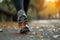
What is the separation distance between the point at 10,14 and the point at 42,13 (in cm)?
1692

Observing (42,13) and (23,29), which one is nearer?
(23,29)

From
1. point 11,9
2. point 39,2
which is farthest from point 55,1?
point 11,9

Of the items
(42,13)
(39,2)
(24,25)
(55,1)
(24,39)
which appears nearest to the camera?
(24,39)

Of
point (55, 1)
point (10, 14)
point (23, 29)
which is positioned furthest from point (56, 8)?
point (23, 29)

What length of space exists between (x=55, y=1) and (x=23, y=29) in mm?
26910

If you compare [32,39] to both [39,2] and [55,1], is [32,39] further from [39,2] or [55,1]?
[55,1]

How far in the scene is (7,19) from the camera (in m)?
11.3

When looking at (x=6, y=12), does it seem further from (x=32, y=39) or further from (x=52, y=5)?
(x=52, y=5)

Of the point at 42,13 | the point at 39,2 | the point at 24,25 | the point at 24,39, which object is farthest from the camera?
the point at 42,13

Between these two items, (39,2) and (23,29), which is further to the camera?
(39,2)

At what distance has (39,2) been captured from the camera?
22938 mm

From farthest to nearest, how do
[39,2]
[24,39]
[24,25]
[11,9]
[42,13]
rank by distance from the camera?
[42,13]
[39,2]
[11,9]
[24,25]
[24,39]

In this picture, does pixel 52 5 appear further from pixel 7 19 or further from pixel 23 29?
pixel 23 29

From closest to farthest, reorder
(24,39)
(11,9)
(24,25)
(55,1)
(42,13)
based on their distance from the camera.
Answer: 1. (24,39)
2. (24,25)
3. (11,9)
4. (42,13)
5. (55,1)
